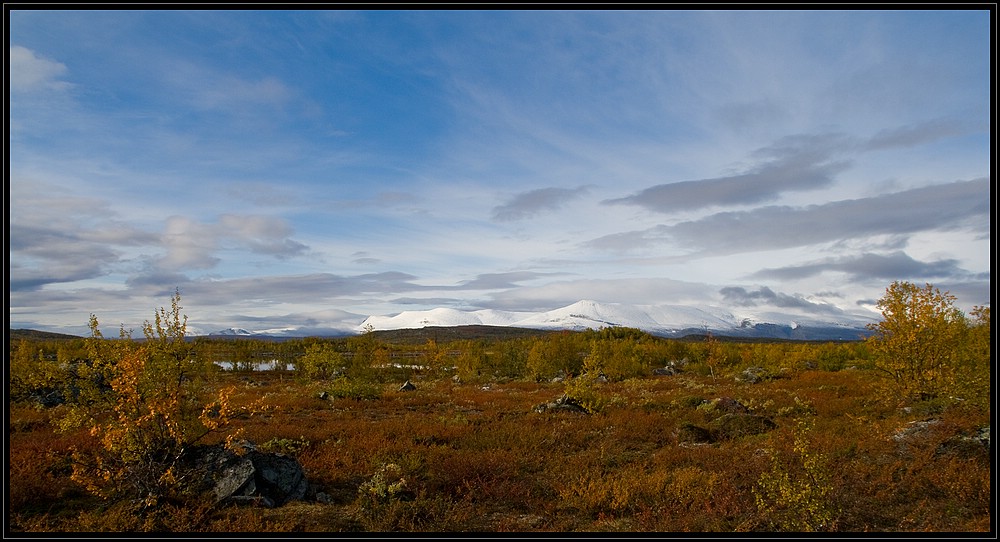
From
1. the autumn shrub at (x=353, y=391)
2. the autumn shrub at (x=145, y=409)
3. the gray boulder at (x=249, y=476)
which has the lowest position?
the autumn shrub at (x=353, y=391)

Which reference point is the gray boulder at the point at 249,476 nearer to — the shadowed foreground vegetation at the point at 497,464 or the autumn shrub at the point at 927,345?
the shadowed foreground vegetation at the point at 497,464

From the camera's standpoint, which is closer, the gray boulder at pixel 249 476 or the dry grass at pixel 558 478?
the dry grass at pixel 558 478

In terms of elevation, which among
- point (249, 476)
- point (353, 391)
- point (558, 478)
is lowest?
point (353, 391)

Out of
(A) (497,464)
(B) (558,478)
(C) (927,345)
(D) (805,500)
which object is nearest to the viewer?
(D) (805,500)

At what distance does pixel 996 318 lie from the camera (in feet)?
24.8

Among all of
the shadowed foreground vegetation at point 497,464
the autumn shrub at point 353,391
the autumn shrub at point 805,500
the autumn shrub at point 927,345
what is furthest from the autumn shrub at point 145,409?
the autumn shrub at point 927,345

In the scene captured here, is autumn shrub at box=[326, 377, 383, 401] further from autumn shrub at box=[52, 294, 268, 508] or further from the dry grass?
autumn shrub at box=[52, 294, 268, 508]

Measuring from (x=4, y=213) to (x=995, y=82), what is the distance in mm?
15828

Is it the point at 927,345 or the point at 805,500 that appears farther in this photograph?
the point at 927,345

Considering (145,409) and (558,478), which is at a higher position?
(145,409)

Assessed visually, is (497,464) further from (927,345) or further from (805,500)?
(927,345)

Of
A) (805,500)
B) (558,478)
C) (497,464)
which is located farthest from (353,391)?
(805,500)
